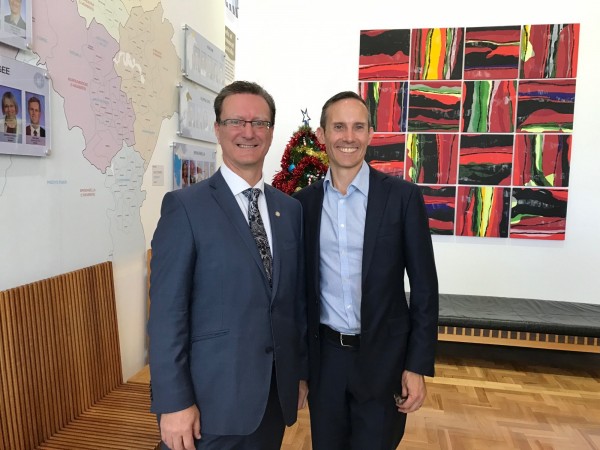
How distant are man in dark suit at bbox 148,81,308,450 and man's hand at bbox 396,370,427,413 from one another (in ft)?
1.56

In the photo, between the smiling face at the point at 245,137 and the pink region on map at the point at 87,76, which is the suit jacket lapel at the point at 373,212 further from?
the pink region on map at the point at 87,76

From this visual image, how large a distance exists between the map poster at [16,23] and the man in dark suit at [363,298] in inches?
48.0

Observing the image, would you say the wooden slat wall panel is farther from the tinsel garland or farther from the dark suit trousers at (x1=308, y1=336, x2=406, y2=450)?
the tinsel garland

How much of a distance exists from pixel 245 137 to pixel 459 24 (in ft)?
13.4

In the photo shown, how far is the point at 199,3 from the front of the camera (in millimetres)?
3617

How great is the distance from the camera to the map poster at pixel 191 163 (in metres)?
3.30

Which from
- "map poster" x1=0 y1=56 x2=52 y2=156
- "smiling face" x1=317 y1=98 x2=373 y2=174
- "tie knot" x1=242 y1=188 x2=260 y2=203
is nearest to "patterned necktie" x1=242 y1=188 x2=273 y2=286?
"tie knot" x1=242 y1=188 x2=260 y2=203

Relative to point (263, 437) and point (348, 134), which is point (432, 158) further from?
point (263, 437)

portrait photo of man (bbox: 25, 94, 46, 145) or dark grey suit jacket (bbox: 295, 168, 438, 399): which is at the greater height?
portrait photo of man (bbox: 25, 94, 46, 145)

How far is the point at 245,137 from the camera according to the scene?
152 cm

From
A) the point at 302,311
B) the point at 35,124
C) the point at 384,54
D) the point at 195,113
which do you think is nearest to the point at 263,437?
the point at 302,311

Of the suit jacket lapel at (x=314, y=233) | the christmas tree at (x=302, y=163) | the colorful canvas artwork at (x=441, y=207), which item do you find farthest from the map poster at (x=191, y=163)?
the colorful canvas artwork at (x=441, y=207)

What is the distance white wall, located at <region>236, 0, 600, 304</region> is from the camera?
4.58m

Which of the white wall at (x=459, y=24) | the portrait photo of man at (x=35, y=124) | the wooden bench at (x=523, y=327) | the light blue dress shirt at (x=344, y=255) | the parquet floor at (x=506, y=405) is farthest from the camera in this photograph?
the white wall at (x=459, y=24)
